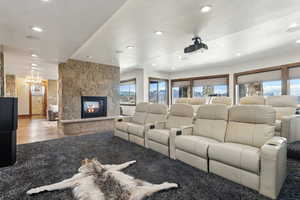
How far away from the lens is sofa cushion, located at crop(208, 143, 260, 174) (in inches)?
69.3

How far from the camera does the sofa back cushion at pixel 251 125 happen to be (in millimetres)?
2148

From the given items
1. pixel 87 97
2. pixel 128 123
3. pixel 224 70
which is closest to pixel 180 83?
pixel 224 70

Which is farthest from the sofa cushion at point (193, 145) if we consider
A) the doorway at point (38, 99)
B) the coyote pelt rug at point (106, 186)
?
the doorway at point (38, 99)

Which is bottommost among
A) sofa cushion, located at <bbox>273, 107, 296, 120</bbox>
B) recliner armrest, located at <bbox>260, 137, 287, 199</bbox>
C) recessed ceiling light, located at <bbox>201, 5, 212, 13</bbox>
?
recliner armrest, located at <bbox>260, 137, 287, 199</bbox>

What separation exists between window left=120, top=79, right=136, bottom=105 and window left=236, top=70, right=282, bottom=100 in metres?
5.06

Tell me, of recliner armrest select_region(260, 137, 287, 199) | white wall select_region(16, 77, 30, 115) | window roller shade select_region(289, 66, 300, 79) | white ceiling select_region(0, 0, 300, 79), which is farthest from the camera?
white wall select_region(16, 77, 30, 115)

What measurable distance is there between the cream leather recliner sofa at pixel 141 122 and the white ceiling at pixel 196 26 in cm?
171

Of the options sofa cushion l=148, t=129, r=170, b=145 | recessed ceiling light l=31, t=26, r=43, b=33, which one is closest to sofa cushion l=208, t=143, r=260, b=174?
sofa cushion l=148, t=129, r=170, b=145

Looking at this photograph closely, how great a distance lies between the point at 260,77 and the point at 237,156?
5327mm

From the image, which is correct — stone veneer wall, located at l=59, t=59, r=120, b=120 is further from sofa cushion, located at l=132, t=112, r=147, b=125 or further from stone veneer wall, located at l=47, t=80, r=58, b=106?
stone veneer wall, located at l=47, t=80, r=58, b=106

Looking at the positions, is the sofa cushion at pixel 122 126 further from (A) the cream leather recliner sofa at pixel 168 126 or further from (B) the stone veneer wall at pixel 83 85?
(B) the stone veneer wall at pixel 83 85

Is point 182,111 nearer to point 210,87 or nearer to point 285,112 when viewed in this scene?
point 285,112

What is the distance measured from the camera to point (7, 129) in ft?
8.52

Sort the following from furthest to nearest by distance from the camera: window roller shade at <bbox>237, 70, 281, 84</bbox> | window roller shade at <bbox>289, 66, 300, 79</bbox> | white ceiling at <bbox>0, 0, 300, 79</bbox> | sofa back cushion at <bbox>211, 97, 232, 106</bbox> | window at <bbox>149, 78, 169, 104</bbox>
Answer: window at <bbox>149, 78, 169, 104</bbox> → window roller shade at <bbox>237, 70, 281, 84</bbox> → window roller shade at <bbox>289, 66, 300, 79</bbox> → sofa back cushion at <bbox>211, 97, 232, 106</bbox> → white ceiling at <bbox>0, 0, 300, 79</bbox>
